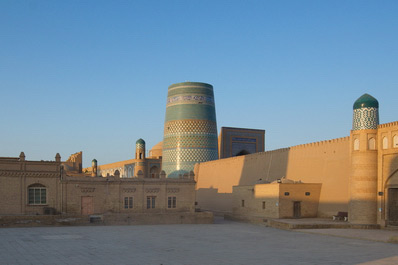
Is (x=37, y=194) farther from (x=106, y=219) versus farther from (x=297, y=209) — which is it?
(x=297, y=209)

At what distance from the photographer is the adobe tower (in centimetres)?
2123

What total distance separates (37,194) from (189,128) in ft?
55.5

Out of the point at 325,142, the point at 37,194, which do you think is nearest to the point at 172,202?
the point at 37,194

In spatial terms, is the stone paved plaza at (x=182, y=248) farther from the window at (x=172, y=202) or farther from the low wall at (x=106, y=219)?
the window at (x=172, y=202)

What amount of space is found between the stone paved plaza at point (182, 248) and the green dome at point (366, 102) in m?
6.74

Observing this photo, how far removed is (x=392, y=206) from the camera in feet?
67.8

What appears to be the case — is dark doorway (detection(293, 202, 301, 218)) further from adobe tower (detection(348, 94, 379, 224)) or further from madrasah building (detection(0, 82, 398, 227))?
adobe tower (detection(348, 94, 379, 224))

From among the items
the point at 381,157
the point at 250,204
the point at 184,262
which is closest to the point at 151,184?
the point at 250,204

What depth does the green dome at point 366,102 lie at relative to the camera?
71.1 ft

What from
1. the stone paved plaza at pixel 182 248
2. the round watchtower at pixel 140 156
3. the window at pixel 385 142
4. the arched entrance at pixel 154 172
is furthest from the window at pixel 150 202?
the arched entrance at pixel 154 172

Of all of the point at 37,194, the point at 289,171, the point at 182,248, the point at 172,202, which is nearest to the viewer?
the point at 182,248

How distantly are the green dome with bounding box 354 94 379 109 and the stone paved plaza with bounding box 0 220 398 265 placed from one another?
265 inches

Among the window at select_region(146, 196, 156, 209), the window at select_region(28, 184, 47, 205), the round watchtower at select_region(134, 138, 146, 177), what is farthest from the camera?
the round watchtower at select_region(134, 138, 146, 177)

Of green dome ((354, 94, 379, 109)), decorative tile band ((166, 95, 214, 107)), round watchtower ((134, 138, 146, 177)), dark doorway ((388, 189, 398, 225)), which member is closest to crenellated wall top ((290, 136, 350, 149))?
green dome ((354, 94, 379, 109))
